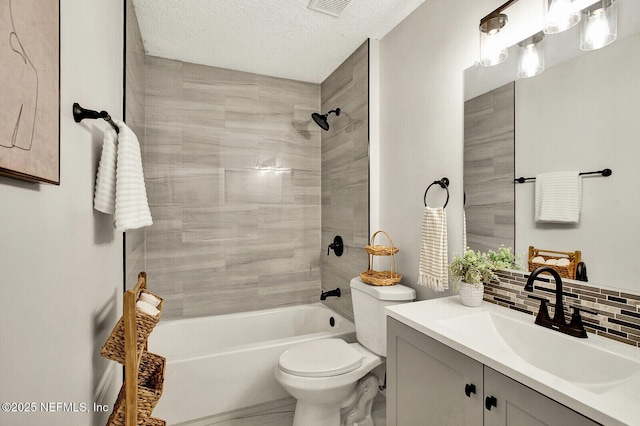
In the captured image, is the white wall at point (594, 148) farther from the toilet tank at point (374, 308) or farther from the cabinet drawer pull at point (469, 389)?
the toilet tank at point (374, 308)

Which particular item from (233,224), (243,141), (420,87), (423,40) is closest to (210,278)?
(233,224)

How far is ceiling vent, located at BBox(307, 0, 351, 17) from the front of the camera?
5.89 ft

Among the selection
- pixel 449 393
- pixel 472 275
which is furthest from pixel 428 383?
pixel 472 275

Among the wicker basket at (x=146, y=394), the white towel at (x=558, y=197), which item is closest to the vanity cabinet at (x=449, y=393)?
the white towel at (x=558, y=197)

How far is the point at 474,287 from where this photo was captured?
4.61 ft

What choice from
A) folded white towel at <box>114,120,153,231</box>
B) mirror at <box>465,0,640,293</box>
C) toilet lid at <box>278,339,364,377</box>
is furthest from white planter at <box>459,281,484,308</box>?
folded white towel at <box>114,120,153,231</box>

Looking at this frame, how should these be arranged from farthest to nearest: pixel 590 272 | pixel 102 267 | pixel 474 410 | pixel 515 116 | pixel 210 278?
pixel 210 278, pixel 515 116, pixel 102 267, pixel 590 272, pixel 474 410

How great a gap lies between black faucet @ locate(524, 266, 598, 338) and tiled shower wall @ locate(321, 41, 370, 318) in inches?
44.9

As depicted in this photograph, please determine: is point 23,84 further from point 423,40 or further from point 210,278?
point 210,278

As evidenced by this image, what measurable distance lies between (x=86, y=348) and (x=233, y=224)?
1.67 meters

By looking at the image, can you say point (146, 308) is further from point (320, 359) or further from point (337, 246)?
point (337, 246)

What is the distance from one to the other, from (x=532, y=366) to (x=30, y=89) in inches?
53.8

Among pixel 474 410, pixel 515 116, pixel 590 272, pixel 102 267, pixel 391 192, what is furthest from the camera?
pixel 391 192

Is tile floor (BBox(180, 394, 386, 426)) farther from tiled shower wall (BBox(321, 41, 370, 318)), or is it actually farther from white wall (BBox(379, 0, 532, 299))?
white wall (BBox(379, 0, 532, 299))
